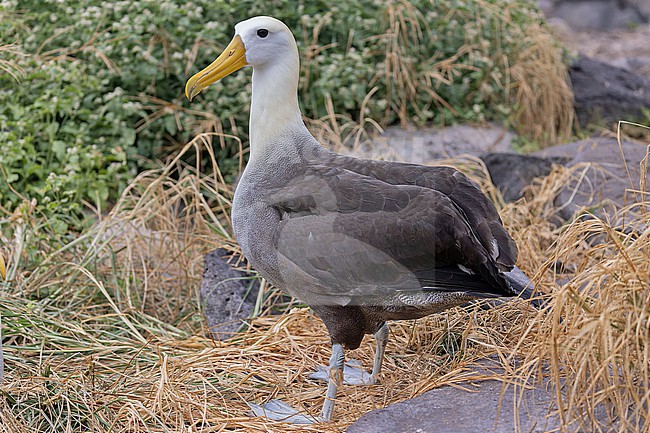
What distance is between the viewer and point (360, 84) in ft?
18.2

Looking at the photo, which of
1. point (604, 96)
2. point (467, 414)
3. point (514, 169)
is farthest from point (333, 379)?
point (604, 96)

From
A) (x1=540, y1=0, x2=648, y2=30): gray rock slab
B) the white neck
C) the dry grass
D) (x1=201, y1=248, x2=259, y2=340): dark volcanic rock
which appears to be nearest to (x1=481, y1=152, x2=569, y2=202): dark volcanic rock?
the dry grass

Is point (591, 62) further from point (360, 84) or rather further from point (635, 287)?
point (635, 287)

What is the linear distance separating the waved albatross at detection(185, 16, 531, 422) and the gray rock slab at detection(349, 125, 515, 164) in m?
1.93

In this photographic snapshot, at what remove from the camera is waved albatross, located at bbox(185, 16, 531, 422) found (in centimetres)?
275

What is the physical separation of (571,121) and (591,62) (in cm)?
122

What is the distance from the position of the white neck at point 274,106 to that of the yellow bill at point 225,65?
0.08m

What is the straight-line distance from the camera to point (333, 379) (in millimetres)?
2980

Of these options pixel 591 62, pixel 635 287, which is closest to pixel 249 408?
pixel 635 287

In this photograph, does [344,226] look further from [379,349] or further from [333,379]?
[379,349]

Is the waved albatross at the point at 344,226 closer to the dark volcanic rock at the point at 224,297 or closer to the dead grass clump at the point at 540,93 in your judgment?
the dark volcanic rock at the point at 224,297

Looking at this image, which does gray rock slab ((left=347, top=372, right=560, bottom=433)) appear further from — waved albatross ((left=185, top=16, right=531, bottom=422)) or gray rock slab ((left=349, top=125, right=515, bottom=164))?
gray rock slab ((left=349, top=125, right=515, bottom=164))

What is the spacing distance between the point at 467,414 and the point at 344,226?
28.1 inches

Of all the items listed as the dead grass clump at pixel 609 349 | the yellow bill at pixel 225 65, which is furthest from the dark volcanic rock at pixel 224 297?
the dead grass clump at pixel 609 349
